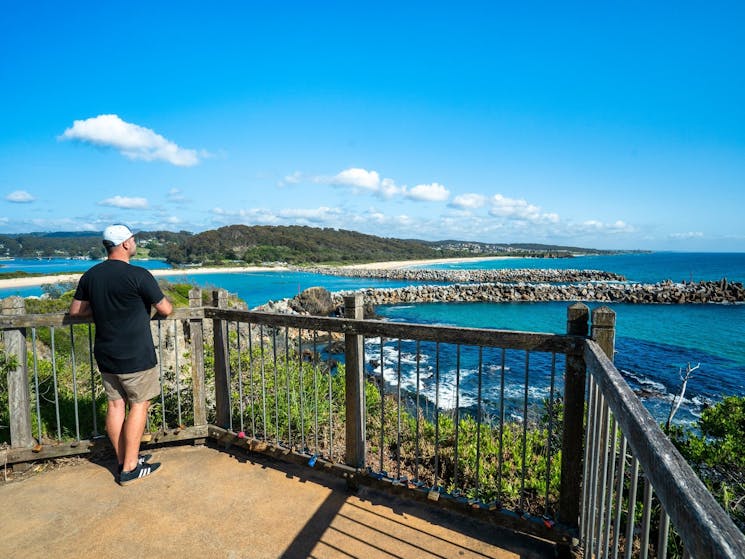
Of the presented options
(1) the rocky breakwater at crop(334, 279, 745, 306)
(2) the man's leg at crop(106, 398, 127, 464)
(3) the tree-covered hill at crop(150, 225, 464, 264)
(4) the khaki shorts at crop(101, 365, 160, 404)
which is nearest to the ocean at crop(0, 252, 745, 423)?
(1) the rocky breakwater at crop(334, 279, 745, 306)

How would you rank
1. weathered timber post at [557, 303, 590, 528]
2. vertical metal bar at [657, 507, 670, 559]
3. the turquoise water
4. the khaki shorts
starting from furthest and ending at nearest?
the turquoise water, the khaki shorts, weathered timber post at [557, 303, 590, 528], vertical metal bar at [657, 507, 670, 559]

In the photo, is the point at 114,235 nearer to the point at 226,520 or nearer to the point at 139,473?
the point at 139,473

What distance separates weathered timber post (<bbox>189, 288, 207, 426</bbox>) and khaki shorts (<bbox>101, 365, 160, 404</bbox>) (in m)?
0.74

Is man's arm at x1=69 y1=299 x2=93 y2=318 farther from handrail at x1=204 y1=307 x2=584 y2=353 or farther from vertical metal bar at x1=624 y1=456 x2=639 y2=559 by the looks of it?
vertical metal bar at x1=624 y1=456 x2=639 y2=559

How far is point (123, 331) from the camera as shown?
352 centimetres

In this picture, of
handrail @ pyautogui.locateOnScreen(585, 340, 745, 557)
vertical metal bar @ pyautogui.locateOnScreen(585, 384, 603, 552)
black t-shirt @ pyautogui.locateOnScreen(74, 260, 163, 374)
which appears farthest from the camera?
black t-shirt @ pyautogui.locateOnScreen(74, 260, 163, 374)

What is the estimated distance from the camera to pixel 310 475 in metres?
3.89

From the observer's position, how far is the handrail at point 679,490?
763 millimetres

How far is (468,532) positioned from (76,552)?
8.72 ft

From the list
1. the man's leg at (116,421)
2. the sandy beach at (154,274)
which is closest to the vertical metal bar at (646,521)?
the man's leg at (116,421)

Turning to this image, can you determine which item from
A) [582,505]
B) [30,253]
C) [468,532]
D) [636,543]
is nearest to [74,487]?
[468,532]

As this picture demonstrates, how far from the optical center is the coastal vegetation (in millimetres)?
64562

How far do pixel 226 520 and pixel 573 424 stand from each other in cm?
257

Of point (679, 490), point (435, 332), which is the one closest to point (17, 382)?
point (435, 332)
